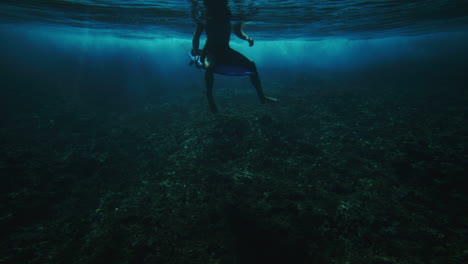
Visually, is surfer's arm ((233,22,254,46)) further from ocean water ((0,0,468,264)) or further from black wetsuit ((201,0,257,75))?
ocean water ((0,0,468,264))

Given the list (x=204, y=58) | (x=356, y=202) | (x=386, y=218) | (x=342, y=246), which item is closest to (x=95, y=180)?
(x=204, y=58)

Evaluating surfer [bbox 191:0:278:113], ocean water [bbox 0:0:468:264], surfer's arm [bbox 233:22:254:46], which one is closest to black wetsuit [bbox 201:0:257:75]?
surfer [bbox 191:0:278:113]

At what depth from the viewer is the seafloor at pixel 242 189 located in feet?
11.6

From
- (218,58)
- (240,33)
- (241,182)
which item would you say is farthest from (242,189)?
(240,33)

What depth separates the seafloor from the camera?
3541mm

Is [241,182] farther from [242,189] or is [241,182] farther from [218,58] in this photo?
[218,58]

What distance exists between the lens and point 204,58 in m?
5.91

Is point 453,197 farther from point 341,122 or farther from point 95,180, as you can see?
point 95,180

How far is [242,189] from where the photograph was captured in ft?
16.6

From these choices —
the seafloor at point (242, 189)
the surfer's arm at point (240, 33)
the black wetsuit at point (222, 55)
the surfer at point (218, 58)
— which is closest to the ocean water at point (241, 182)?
the seafloor at point (242, 189)

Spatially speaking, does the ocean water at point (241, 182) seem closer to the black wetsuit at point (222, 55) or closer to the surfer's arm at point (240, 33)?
the black wetsuit at point (222, 55)

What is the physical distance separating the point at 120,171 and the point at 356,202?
7402 millimetres

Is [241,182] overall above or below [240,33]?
below

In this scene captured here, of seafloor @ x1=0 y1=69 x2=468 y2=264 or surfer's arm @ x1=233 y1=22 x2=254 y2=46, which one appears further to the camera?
surfer's arm @ x1=233 y1=22 x2=254 y2=46
